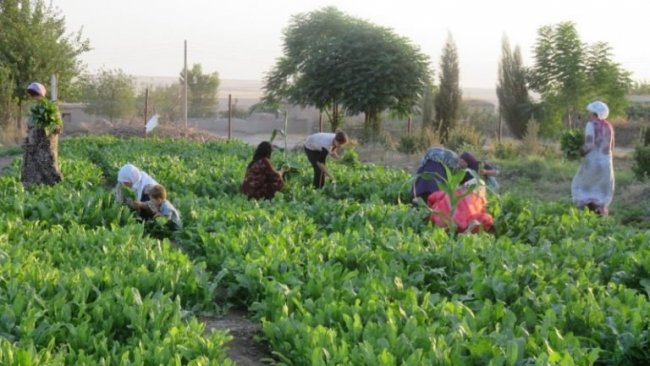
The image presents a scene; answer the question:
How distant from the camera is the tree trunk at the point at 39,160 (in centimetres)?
1092

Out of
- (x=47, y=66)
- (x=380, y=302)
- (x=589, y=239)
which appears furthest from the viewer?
(x=47, y=66)

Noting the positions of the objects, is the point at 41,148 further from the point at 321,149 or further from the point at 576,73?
the point at 576,73

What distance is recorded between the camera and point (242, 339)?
522 cm

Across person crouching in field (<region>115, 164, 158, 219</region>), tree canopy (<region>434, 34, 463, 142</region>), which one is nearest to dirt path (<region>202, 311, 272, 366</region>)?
person crouching in field (<region>115, 164, 158, 219</region>)

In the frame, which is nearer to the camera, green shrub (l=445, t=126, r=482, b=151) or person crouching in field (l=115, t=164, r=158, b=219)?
person crouching in field (l=115, t=164, r=158, b=219)

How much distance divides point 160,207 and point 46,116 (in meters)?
3.18

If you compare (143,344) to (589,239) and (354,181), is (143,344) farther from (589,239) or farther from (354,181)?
(354,181)

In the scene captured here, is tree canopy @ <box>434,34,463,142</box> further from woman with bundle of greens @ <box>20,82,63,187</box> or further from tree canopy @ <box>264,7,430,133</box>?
woman with bundle of greens @ <box>20,82,63,187</box>

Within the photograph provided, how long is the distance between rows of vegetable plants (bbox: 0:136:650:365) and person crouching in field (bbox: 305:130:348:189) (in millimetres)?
2953

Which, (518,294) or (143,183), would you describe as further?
(143,183)

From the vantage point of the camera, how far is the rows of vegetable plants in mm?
4223

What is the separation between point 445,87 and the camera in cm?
2564

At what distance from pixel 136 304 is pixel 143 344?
599 mm

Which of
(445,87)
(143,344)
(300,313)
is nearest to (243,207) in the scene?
(300,313)
